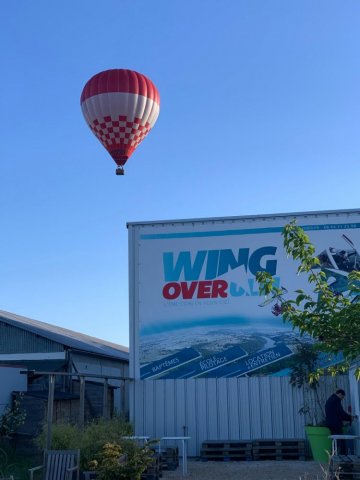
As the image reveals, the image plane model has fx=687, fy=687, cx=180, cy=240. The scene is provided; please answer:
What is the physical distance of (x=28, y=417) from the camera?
15.9m

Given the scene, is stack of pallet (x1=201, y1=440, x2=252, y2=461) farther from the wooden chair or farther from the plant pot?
the wooden chair

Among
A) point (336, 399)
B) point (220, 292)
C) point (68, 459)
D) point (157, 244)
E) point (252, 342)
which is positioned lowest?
point (68, 459)

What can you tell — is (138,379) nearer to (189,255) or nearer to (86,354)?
(189,255)

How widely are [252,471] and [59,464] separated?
4769mm

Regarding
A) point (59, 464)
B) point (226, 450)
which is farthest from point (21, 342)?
point (59, 464)

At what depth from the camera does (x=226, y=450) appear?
54.0 feet

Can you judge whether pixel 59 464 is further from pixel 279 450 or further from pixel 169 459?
pixel 279 450

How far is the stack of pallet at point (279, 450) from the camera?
16.1 metres

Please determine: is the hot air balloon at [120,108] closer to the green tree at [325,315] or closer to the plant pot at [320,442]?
the plant pot at [320,442]

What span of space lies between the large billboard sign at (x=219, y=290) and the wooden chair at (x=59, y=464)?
23.3 feet

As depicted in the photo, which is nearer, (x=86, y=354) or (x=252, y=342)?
(x=252, y=342)

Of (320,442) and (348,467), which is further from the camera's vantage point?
(320,442)

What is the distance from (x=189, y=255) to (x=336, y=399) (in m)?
5.76

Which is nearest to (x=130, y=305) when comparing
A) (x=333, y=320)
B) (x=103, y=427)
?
(x=103, y=427)
